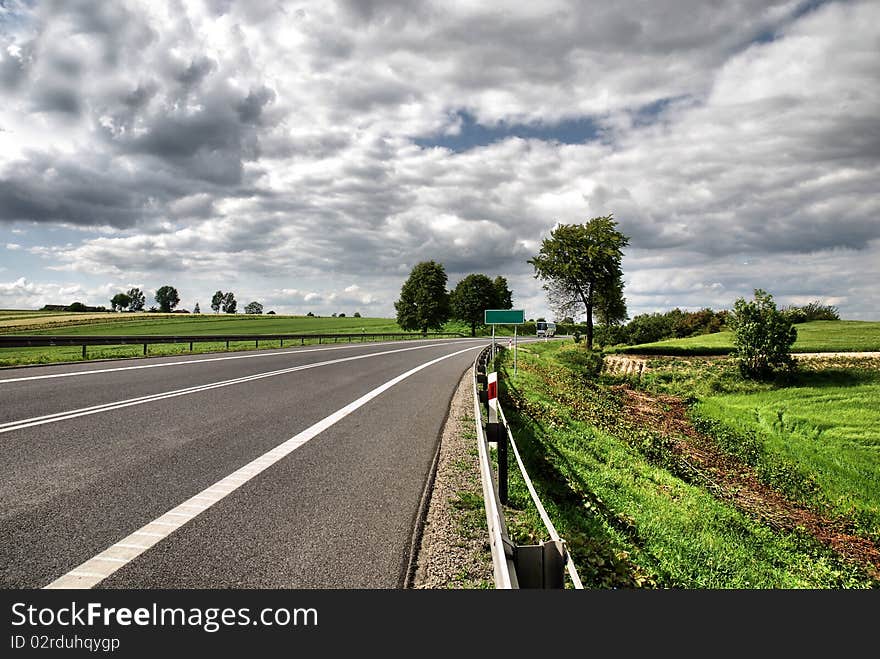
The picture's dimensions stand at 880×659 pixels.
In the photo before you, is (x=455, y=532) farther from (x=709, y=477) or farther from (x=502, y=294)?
Answer: (x=502, y=294)

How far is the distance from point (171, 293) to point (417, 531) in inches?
5779

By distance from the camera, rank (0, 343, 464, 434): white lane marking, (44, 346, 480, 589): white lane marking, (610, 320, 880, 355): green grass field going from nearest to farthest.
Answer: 1. (44, 346, 480, 589): white lane marking
2. (0, 343, 464, 434): white lane marking
3. (610, 320, 880, 355): green grass field

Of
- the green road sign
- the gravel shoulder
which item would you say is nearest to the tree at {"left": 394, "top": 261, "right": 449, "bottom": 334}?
the green road sign

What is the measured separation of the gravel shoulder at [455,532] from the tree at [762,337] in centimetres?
1921

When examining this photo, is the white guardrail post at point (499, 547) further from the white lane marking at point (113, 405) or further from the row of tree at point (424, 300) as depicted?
the row of tree at point (424, 300)

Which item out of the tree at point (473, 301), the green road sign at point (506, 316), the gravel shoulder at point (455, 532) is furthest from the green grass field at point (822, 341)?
the tree at point (473, 301)

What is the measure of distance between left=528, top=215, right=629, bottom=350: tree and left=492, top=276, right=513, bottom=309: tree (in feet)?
156

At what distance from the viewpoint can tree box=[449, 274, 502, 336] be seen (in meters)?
87.1

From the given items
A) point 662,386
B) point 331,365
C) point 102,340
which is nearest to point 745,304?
point 662,386

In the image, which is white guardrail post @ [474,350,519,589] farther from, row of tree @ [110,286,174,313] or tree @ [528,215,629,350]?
row of tree @ [110,286,174,313]

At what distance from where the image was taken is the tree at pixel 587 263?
130ft

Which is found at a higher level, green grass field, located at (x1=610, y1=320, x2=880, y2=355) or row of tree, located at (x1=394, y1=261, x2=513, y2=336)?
row of tree, located at (x1=394, y1=261, x2=513, y2=336)

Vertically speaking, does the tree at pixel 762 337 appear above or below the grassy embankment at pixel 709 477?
above

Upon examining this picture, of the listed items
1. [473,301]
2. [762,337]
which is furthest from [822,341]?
[473,301]
